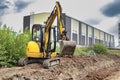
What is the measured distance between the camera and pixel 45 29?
2253cm

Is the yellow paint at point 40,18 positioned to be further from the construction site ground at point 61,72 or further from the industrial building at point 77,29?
the construction site ground at point 61,72

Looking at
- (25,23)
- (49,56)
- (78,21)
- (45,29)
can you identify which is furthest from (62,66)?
(78,21)

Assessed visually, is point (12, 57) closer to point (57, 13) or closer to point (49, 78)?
point (57, 13)

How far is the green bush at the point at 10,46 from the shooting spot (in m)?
27.4

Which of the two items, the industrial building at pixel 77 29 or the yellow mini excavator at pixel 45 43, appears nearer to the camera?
the yellow mini excavator at pixel 45 43

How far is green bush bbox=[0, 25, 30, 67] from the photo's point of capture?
2736 centimetres

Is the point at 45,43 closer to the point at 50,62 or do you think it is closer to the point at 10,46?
the point at 50,62

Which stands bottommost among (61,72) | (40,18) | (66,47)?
(61,72)

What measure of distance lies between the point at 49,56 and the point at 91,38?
88.9 meters

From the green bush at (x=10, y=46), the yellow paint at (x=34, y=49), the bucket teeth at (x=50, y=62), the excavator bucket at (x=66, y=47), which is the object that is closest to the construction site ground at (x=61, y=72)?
the bucket teeth at (x=50, y=62)

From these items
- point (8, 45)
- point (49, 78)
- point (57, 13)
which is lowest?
point (49, 78)

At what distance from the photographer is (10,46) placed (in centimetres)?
→ 2859

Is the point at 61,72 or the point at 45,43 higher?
the point at 45,43

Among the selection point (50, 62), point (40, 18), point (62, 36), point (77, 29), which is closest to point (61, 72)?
point (50, 62)
